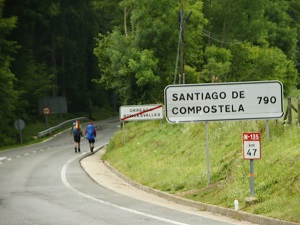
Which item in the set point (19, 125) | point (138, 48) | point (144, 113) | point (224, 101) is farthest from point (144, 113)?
point (19, 125)

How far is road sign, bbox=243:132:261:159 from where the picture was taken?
15066 millimetres

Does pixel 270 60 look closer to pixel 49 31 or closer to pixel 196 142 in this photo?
pixel 49 31

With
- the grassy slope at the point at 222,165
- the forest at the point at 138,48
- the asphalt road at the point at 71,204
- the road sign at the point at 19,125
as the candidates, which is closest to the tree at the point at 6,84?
the forest at the point at 138,48

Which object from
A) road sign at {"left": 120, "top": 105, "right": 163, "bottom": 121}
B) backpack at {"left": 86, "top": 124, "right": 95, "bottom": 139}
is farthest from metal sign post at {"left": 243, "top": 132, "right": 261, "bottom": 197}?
backpack at {"left": 86, "top": 124, "right": 95, "bottom": 139}

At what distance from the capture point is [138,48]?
49.9m

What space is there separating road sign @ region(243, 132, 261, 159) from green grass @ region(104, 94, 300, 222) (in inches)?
33.9

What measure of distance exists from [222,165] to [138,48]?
103 ft

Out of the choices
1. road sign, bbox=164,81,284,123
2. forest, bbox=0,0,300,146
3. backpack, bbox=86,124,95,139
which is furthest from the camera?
forest, bbox=0,0,300,146

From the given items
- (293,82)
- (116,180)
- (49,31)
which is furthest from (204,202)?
(49,31)

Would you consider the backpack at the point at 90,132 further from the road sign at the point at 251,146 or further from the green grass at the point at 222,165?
Result: the road sign at the point at 251,146

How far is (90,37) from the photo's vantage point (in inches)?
3381

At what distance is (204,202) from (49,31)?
6282cm

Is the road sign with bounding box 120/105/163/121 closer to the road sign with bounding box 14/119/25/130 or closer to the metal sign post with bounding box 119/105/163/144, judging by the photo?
the metal sign post with bounding box 119/105/163/144

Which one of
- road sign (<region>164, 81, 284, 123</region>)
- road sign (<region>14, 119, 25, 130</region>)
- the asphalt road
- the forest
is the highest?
the forest
